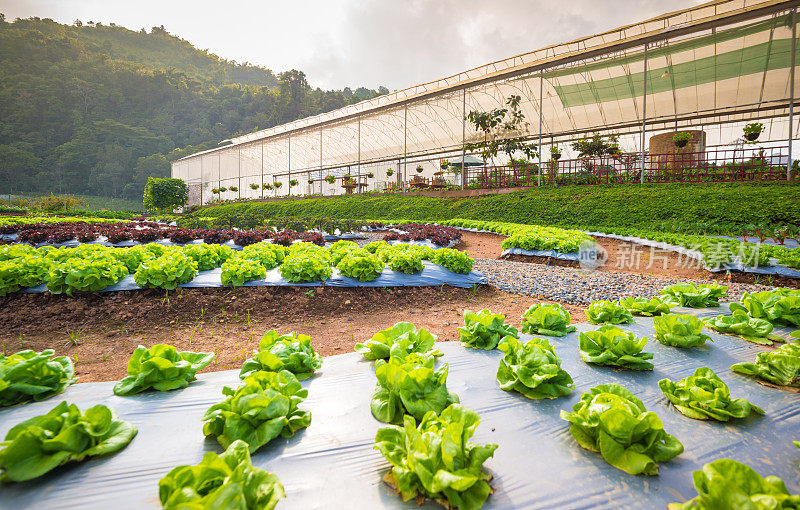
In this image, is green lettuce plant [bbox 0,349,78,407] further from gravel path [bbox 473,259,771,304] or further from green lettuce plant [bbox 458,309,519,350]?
gravel path [bbox 473,259,771,304]

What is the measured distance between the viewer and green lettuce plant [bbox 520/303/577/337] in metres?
3.09

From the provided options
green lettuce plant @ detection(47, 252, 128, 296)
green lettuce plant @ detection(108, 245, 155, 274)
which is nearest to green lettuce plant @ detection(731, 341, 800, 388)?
green lettuce plant @ detection(47, 252, 128, 296)

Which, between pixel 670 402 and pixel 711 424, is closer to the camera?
pixel 711 424

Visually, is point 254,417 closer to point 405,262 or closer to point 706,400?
point 706,400

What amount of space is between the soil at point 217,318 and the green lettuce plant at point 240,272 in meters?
0.17

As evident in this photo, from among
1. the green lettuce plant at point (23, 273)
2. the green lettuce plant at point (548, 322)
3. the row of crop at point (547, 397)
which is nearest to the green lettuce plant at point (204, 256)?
the green lettuce plant at point (23, 273)

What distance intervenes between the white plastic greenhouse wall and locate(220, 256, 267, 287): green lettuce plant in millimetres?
17439

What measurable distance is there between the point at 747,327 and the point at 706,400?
1.79 meters

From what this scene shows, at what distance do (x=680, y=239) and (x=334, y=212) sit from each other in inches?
781

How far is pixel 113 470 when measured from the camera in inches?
54.4

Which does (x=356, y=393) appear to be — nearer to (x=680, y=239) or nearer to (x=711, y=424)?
(x=711, y=424)

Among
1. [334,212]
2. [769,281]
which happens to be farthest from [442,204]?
[769,281]

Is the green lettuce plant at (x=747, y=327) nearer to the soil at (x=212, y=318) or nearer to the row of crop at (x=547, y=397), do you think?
the row of crop at (x=547, y=397)

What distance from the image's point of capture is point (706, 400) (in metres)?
1.77
